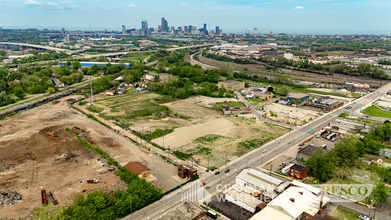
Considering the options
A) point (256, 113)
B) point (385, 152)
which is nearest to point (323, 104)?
point (256, 113)

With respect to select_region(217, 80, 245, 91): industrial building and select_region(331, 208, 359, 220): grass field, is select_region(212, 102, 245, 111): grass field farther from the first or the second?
select_region(331, 208, 359, 220): grass field

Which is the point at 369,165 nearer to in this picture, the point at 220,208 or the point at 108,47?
the point at 220,208

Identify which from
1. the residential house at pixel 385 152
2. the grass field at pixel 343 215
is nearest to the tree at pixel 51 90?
the grass field at pixel 343 215

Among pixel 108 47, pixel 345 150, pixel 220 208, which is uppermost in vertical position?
pixel 108 47

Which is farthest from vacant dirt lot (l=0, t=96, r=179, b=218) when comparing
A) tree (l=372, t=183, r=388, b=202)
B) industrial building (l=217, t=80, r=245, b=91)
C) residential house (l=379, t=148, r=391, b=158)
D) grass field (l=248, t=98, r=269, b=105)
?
industrial building (l=217, t=80, r=245, b=91)

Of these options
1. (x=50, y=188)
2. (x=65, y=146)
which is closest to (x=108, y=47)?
(x=65, y=146)

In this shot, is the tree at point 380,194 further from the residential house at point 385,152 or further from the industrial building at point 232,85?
the industrial building at point 232,85
